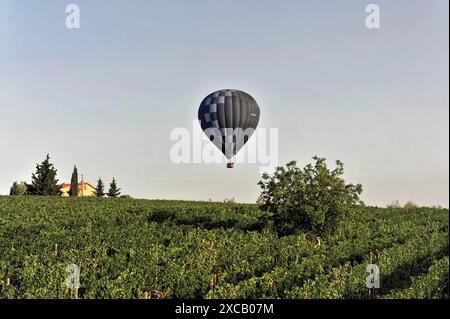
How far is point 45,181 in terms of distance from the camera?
8531 cm

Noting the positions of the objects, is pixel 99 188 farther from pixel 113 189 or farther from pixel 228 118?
pixel 228 118

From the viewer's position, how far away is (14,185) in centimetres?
9550

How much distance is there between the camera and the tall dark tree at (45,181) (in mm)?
84812

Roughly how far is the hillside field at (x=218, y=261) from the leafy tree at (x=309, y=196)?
1.18m

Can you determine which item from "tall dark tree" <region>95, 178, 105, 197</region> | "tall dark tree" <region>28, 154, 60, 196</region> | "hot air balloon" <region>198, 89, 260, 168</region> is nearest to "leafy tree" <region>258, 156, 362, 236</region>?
"hot air balloon" <region>198, 89, 260, 168</region>

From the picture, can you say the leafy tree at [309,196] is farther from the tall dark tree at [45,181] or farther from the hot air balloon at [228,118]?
the tall dark tree at [45,181]

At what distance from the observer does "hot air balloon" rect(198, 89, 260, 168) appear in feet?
140

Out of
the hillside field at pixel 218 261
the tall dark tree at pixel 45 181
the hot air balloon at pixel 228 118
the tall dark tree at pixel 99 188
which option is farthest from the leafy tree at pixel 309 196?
the tall dark tree at pixel 99 188

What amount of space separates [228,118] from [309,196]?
1131 cm

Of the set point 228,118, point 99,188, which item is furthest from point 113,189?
point 228,118

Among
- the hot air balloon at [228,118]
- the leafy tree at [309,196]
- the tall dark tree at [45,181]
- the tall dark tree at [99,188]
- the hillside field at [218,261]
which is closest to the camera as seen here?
the hillside field at [218,261]
